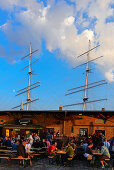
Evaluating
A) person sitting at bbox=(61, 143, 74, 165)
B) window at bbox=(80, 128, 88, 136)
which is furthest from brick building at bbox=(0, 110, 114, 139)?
person sitting at bbox=(61, 143, 74, 165)

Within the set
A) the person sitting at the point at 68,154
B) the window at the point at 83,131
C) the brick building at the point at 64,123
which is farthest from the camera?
the window at the point at 83,131

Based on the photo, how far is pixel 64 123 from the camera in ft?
68.4

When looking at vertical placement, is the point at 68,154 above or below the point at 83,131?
below

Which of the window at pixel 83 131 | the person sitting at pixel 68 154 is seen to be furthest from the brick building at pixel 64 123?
the person sitting at pixel 68 154

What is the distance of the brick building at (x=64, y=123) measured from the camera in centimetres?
2041

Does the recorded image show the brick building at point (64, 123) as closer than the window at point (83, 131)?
Yes

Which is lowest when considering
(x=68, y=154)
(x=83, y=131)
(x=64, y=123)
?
(x=68, y=154)

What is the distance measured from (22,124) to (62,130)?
14.1 ft

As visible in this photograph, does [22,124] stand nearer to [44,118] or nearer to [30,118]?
[30,118]

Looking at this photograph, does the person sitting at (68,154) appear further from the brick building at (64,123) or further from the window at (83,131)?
the window at (83,131)

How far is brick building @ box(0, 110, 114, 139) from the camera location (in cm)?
2041

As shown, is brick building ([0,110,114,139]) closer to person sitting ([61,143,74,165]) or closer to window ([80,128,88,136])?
window ([80,128,88,136])

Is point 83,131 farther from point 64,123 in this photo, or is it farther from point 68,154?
point 68,154

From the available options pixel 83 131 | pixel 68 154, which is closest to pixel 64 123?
pixel 83 131
